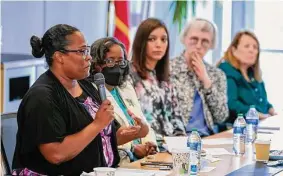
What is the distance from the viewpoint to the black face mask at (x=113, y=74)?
3.68m

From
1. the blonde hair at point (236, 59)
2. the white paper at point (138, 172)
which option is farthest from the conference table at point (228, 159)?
the blonde hair at point (236, 59)

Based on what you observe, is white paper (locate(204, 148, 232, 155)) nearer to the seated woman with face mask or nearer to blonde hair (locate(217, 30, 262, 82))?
the seated woman with face mask

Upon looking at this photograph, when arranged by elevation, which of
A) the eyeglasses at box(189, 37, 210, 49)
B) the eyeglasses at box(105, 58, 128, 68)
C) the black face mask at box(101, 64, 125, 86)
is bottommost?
the black face mask at box(101, 64, 125, 86)

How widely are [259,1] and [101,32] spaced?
1.83m

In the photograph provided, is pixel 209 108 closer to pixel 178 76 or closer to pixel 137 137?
pixel 178 76

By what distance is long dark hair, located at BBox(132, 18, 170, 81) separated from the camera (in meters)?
4.52

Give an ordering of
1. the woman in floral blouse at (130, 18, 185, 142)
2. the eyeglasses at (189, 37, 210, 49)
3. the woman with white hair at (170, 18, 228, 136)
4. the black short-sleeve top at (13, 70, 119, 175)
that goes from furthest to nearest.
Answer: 1. the eyeglasses at (189, 37, 210, 49)
2. the woman with white hair at (170, 18, 228, 136)
3. the woman in floral blouse at (130, 18, 185, 142)
4. the black short-sleeve top at (13, 70, 119, 175)

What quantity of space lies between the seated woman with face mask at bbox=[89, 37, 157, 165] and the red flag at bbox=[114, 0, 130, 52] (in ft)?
7.98

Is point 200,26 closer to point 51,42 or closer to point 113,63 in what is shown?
point 113,63

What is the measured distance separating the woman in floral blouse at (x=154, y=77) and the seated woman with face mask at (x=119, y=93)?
0.55 m

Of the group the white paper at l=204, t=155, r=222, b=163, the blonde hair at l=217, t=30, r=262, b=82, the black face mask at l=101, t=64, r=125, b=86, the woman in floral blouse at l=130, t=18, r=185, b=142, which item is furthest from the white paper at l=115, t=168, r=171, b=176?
the blonde hair at l=217, t=30, r=262, b=82

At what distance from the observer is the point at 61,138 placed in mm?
2936

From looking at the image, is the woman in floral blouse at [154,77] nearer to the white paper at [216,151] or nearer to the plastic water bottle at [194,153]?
the white paper at [216,151]

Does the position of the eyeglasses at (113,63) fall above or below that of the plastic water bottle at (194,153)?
above
